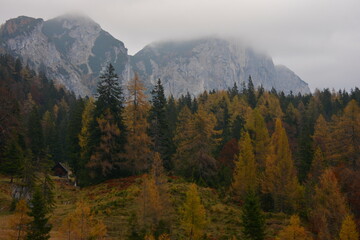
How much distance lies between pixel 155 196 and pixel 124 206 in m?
7.31

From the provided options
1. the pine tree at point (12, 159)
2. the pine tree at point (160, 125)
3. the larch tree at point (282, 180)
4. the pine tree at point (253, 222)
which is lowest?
the pine tree at point (253, 222)

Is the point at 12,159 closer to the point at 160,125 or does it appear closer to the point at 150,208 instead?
the point at 160,125

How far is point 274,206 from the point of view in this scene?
3934 cm

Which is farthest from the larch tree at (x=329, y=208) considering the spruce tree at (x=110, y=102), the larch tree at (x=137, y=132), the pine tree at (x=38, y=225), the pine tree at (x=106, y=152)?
the pine tree at (x=38, y=225)

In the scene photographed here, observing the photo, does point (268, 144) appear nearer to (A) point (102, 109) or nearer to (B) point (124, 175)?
(B) point (124, 175)

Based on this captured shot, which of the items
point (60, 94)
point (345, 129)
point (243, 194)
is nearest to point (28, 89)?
point (60, 94)

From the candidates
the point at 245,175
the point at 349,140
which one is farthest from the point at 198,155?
the point at 349,140

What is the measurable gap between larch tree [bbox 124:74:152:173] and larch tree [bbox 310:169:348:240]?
62.7ft

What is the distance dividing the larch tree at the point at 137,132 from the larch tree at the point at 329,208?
19098mm

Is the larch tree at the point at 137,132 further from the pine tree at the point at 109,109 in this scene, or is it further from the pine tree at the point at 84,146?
the pine tree at the point at 84,146

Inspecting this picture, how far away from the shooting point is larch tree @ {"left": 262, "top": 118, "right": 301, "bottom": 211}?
1497 inches

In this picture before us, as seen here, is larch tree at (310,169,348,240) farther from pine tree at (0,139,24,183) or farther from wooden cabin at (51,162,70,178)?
wooden cabin at (51,162,70,178)

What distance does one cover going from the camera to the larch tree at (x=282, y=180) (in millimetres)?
38031

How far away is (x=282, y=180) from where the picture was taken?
38719 mm
